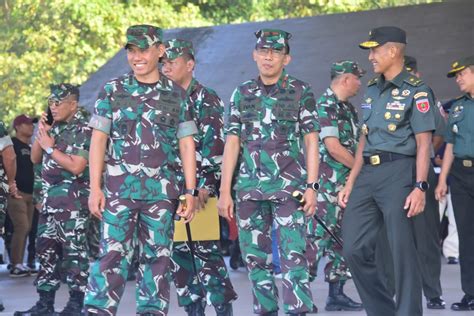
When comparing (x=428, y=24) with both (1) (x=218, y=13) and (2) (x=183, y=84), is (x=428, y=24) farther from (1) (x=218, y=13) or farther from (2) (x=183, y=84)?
(1) (x=218, y=13)

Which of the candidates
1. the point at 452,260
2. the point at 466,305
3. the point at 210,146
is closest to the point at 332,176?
the point at 466,305

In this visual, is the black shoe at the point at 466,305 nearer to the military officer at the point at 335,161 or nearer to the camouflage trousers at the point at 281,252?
the military officer at the point at 335,161

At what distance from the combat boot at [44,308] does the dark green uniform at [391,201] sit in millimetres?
3053

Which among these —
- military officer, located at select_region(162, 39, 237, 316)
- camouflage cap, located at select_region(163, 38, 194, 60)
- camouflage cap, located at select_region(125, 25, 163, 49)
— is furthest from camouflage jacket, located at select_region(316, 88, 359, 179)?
camouflage cap, located at select_region(125, 25, 163, 49)

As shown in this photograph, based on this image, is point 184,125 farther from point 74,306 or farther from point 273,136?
point 74,306

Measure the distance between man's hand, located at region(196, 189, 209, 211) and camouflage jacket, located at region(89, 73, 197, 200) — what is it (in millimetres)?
701

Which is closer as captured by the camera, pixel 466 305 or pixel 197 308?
pixel 197 308

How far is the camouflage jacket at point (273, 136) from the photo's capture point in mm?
7992

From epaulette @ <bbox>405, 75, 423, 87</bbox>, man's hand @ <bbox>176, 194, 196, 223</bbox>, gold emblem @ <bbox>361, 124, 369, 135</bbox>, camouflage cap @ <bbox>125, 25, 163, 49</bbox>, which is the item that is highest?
camouflage cap @ <bbox>125, 25, 163, 49</bbox>

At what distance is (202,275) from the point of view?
8453mm

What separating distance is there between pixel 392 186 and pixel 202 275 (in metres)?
1.55

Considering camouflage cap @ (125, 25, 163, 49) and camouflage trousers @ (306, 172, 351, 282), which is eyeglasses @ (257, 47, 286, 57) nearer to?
camouflage cap @ (125, 25, 163, 49)

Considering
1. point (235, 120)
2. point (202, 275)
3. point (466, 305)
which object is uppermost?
point (235, 120)

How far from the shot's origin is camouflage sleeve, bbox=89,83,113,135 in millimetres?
7598
